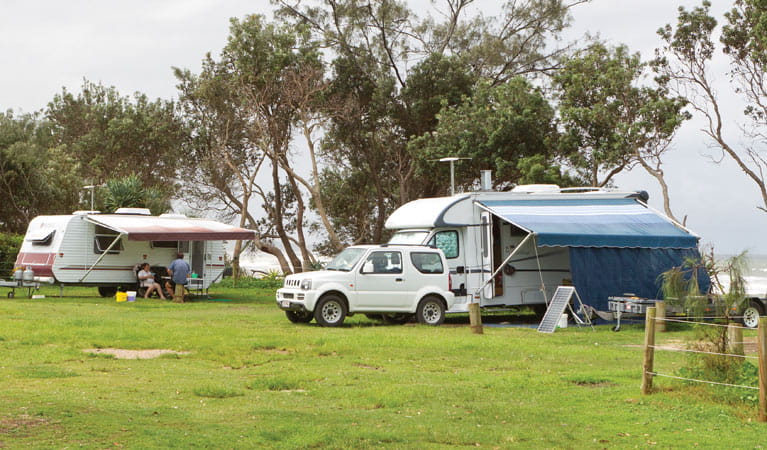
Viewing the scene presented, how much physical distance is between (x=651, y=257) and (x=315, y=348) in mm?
10147

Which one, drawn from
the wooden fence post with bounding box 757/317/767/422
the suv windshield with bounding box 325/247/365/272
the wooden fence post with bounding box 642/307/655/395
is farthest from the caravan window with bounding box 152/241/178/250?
the wooden fence post with bounding box 757/317/767/422

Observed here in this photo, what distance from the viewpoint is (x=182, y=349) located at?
45.8ft

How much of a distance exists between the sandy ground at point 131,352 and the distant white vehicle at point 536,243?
7.68m

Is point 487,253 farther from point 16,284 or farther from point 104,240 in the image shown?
point 16,284

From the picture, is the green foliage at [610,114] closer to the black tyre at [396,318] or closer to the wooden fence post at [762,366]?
the black tyre at [396,318]

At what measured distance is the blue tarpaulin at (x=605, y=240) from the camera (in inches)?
778

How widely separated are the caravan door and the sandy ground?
851 cm

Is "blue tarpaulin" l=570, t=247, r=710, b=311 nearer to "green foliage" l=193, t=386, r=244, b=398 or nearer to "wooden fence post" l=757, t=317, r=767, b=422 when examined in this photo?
"wooden fence post" l=757, t=317, r=767, b=422

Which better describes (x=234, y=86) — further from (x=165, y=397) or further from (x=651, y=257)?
(x=165, y=397)

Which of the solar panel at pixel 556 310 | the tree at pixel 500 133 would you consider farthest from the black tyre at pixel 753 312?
the tree at pixel 500 133

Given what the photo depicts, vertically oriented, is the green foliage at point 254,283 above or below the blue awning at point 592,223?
below

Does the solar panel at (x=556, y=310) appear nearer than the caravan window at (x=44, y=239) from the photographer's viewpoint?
Yes

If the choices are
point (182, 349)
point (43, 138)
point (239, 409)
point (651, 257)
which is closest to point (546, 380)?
point (239, 409)

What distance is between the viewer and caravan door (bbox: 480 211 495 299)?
2025cm
